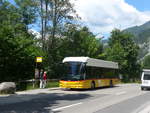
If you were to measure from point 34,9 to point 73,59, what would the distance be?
24.0m

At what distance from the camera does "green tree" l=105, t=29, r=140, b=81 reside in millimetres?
Result: 75000

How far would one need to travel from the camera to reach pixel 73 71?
98.4 feet

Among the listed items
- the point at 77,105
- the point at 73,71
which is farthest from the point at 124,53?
the point at 77,105

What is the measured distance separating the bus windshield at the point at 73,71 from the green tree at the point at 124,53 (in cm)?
4368

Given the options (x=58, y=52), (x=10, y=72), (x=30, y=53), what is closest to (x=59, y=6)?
(x=58, y=52)

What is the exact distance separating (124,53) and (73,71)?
47887 mm

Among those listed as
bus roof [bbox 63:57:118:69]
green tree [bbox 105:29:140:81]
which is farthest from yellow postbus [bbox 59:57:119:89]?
green tree [bbox 105:29:140:81]

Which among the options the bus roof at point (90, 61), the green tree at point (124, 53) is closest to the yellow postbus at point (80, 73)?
the bus roof at point (90, 61)

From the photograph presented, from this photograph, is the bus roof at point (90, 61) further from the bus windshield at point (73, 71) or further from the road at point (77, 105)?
the road at point (77, 105)

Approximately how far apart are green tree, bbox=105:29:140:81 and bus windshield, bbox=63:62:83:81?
43685mm

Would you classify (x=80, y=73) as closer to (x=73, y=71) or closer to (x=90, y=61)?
(x=73, y=71)

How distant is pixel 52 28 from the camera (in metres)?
50.7

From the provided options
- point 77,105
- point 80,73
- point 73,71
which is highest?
point 73,71

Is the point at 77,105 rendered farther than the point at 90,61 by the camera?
No
